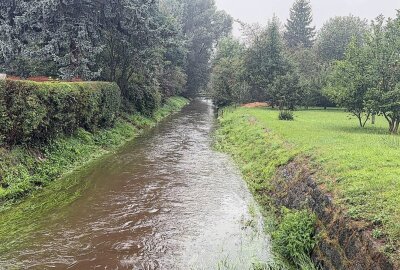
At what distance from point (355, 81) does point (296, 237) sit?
12.8 m

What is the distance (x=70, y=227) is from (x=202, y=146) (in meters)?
12.2

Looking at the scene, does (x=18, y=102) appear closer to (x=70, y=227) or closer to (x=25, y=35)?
(x=70, y=227)

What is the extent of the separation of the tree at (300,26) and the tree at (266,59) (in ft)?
88.5

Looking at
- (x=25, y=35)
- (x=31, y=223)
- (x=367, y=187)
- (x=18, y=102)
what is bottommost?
(x=31, y=223)

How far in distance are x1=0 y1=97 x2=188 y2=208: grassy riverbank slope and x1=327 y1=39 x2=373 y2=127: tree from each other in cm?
1248

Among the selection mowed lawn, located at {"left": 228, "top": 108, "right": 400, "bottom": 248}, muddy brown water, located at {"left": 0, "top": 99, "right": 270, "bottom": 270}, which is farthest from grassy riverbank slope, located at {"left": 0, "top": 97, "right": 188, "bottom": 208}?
mowed lawn, located at {"left": 228, "top": 108, "right": 400, "bottom": 248}

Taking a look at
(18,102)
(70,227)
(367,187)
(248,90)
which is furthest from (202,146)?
(248,90)

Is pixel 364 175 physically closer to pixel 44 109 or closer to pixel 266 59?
pixel 44 109

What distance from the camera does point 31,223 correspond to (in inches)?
369

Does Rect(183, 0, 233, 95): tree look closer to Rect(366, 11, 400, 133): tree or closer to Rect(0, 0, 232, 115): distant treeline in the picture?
Rect(0, 0, 232, 115): distant treeline

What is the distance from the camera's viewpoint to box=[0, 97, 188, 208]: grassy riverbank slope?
1112 centimetres

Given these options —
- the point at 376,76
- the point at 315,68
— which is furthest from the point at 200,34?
the point at 376,76

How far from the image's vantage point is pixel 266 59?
40.5m

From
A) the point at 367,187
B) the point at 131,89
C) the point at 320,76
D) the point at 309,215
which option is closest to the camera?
the point at 367,187
